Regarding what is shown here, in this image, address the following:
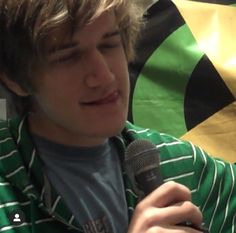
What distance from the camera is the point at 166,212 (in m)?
0.80

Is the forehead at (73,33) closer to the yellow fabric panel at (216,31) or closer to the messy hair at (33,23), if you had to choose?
the messy hair at (33,23)

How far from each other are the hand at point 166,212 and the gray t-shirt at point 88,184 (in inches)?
6.0

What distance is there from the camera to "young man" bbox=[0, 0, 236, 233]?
3.12 feet

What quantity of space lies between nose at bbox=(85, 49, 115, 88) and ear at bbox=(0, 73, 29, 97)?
151 millimetres

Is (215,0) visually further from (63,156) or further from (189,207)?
(189,207)

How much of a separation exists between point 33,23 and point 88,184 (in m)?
0.27

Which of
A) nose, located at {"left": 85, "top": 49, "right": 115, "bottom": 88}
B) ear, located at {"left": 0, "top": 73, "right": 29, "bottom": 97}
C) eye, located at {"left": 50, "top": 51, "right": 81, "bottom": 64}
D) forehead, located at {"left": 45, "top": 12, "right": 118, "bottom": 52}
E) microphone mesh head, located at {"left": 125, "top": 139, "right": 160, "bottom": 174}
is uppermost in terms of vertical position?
forehead, located at {"left": 45, "top": 12, "right": 118, "bottom": 52}

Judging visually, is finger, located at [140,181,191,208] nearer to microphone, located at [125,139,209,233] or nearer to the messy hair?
microphone, located at [125,139,209,233]

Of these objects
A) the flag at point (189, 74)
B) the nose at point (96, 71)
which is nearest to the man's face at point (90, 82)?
the nose at point (96, 71)

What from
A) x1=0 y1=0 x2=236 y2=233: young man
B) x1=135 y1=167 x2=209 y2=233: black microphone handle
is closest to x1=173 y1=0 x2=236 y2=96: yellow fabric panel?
x1=0 y1=0 x2=236 y2=233: young man

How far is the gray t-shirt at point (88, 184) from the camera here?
0.98m

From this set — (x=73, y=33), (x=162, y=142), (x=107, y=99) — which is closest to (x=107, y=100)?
(x=107, y=99)

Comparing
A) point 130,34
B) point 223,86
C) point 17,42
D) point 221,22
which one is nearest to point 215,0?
point 221,22

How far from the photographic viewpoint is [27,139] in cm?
101
